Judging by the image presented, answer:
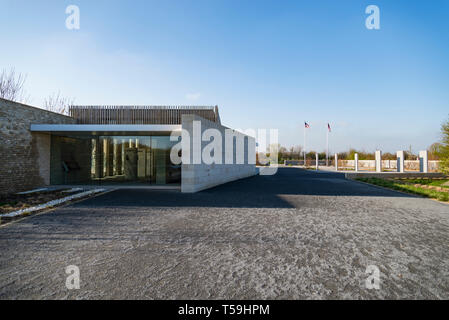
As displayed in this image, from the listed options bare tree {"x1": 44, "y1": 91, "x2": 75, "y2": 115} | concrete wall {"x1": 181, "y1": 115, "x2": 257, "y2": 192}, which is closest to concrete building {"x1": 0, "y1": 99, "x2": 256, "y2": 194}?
concrete wall {"x1": 181, "y1": 115, "x2": 257, "y2": 192}

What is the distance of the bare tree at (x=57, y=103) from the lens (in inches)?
900

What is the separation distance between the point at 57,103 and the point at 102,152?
15854 mm

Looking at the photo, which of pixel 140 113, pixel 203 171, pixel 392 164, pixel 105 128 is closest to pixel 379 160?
pixel 392 164

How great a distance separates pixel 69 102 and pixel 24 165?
16062 millimetres

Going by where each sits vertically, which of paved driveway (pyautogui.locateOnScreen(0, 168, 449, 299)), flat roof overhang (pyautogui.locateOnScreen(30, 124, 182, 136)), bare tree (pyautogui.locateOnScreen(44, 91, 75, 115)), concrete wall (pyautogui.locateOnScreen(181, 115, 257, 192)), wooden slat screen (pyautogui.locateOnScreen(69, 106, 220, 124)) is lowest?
paved driveway (pyautogui.locateOnScreen(0, 168, 449, 299))

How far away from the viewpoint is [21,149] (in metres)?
10.1

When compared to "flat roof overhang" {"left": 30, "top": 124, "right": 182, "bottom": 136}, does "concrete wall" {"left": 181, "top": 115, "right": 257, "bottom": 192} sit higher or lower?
lower

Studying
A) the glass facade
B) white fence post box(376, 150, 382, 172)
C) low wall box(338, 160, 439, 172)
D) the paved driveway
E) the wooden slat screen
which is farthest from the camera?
low wall box(338, 160, 439, 172)

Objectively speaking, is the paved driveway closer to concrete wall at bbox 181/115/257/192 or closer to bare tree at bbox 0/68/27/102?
concrete wall at bbox 181/115/257/192

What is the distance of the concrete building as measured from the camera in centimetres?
962

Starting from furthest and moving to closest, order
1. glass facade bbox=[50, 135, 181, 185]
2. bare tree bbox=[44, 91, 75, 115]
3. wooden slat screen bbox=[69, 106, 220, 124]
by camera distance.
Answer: bare tree bbox=[44, 91, 75, 115]
wooden slat screen bbox=[69, 106, 220, 124]
glass facade bbox=[50, 135, 181, 185]

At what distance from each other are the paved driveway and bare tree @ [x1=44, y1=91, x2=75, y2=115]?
72.2ft
